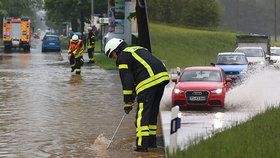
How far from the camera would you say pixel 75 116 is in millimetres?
14055

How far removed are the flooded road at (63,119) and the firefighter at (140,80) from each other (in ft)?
1.48

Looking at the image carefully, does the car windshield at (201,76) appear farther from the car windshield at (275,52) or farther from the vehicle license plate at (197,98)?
the car windshield at (275,52)

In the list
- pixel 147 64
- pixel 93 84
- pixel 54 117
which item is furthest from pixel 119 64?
pixel 93 84

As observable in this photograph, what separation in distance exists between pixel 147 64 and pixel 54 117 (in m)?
4.81

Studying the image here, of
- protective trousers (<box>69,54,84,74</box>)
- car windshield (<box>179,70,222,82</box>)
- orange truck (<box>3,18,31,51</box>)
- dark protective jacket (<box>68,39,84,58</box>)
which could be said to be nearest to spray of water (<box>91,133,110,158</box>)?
car windshield (<box>179,70,222,82</box>)

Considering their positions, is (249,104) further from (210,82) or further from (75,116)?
(75,116)

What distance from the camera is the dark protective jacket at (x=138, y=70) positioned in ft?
31.4

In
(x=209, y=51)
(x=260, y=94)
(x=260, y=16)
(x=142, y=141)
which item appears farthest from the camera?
(x=260, y=16)

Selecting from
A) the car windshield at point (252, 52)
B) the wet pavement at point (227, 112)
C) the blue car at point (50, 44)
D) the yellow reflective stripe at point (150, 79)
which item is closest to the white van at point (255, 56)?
the car windshield at point (252, 52)

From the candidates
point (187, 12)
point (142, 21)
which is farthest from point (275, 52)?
point (142, 21)

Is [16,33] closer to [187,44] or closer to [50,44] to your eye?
[50,44]

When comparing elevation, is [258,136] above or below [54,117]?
above

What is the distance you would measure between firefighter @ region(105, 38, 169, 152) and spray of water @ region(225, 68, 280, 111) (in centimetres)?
394

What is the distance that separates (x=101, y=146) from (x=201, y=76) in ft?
24.7
